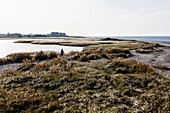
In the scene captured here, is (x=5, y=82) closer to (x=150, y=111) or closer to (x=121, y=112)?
(x=121, y=112)

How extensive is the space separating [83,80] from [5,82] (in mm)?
6639

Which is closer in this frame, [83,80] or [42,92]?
[42,92]

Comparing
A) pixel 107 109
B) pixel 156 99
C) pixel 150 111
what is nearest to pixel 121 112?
pixel 107 109

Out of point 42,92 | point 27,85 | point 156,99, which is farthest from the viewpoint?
point 27,85

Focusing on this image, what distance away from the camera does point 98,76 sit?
13.1 m

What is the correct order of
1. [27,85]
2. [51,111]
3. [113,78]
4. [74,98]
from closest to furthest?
[51,111] → [74,98] → [27,85] → [113,78]

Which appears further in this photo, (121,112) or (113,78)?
(113,78)

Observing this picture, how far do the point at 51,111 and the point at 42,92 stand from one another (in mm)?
2677

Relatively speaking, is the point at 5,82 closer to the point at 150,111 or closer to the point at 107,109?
the point at 107,109

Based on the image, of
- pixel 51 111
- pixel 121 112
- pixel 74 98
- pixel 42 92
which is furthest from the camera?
pixel 42 92

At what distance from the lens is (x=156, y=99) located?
330 inches

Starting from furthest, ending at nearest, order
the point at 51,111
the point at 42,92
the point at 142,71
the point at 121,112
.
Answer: the point at 142,71
the point at 42,92
the point at 51,111
the point at 121,112

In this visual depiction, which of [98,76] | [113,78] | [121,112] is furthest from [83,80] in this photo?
[121,112]

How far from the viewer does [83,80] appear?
12.2 metres
